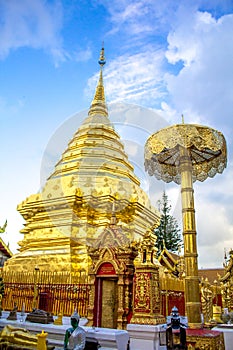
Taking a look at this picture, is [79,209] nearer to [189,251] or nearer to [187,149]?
[187,149]

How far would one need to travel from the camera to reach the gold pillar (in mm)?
6879

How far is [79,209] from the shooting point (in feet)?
46.7

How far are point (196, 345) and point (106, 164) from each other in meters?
11.2

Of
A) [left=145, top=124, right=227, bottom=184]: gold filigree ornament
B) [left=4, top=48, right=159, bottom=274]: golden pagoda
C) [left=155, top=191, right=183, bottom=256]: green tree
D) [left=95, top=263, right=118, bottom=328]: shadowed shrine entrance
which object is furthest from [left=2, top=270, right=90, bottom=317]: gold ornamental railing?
[left=155, top=191, right=183, bottom=256]: green tree

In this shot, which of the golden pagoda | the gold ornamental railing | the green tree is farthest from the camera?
the green tree

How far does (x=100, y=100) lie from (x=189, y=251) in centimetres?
1560

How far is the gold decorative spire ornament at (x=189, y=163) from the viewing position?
716 centimetres

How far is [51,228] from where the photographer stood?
48.1 feet

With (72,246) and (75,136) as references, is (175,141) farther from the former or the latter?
(75,136)

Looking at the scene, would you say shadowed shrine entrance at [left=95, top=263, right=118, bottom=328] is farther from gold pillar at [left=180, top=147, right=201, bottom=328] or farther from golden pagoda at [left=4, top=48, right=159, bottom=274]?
golden pagoda at [left=4, top=48, right=159, bottom=274]

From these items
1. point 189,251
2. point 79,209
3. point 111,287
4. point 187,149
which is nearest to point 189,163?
point 187,149

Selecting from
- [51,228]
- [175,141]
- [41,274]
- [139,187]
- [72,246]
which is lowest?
[41,274]

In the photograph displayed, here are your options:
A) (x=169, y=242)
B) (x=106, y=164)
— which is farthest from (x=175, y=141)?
(x=169, y=242)

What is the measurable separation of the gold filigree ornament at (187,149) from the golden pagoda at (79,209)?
3.62 meters
